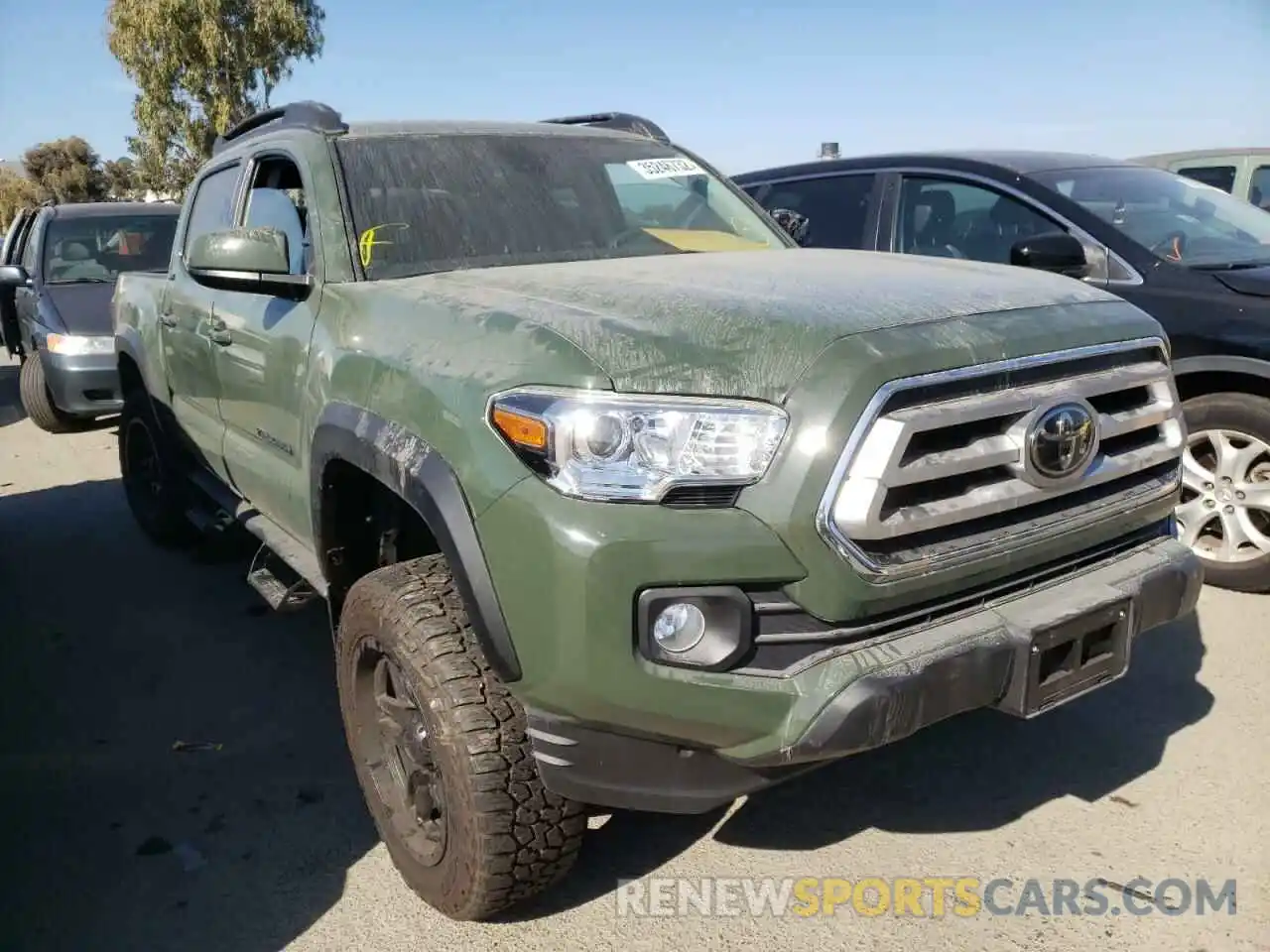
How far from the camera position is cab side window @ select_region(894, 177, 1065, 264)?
482 centimetres

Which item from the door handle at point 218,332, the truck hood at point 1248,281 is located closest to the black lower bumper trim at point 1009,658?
the truck hood at point 1248,281

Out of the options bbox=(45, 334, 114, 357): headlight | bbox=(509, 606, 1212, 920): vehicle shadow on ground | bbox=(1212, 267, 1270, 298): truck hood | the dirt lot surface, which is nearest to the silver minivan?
bbox=(1212, 267, 1270, 298): truck hood

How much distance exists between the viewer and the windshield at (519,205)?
125 inches

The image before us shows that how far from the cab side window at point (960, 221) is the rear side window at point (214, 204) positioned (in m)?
3.00

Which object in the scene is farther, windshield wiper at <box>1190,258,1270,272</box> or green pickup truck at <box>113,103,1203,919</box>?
windshield wiper at <box>1190,258,1270,272</box>

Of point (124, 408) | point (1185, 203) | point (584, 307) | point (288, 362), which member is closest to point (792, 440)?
point (584, 307)

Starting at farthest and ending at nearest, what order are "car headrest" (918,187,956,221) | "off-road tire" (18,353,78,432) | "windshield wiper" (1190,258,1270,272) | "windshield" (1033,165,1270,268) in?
"off-road tire" (18,353,78,432) → "car headrest" (918,187,956,221) → "windshield" (1033,165,1270,268) → "windshield wiper" (1190,258,1270,272)

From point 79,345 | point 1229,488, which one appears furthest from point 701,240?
point 79,345

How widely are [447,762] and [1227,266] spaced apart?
12.5ft

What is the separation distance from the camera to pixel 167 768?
131 inches

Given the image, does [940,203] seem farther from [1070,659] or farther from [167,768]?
[167,768]

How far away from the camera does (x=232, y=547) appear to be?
5461mm

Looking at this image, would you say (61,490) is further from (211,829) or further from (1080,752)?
(1080,752)

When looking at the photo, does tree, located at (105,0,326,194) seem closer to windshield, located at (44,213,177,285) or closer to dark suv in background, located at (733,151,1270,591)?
windshield, located at (44,213,177,285)
